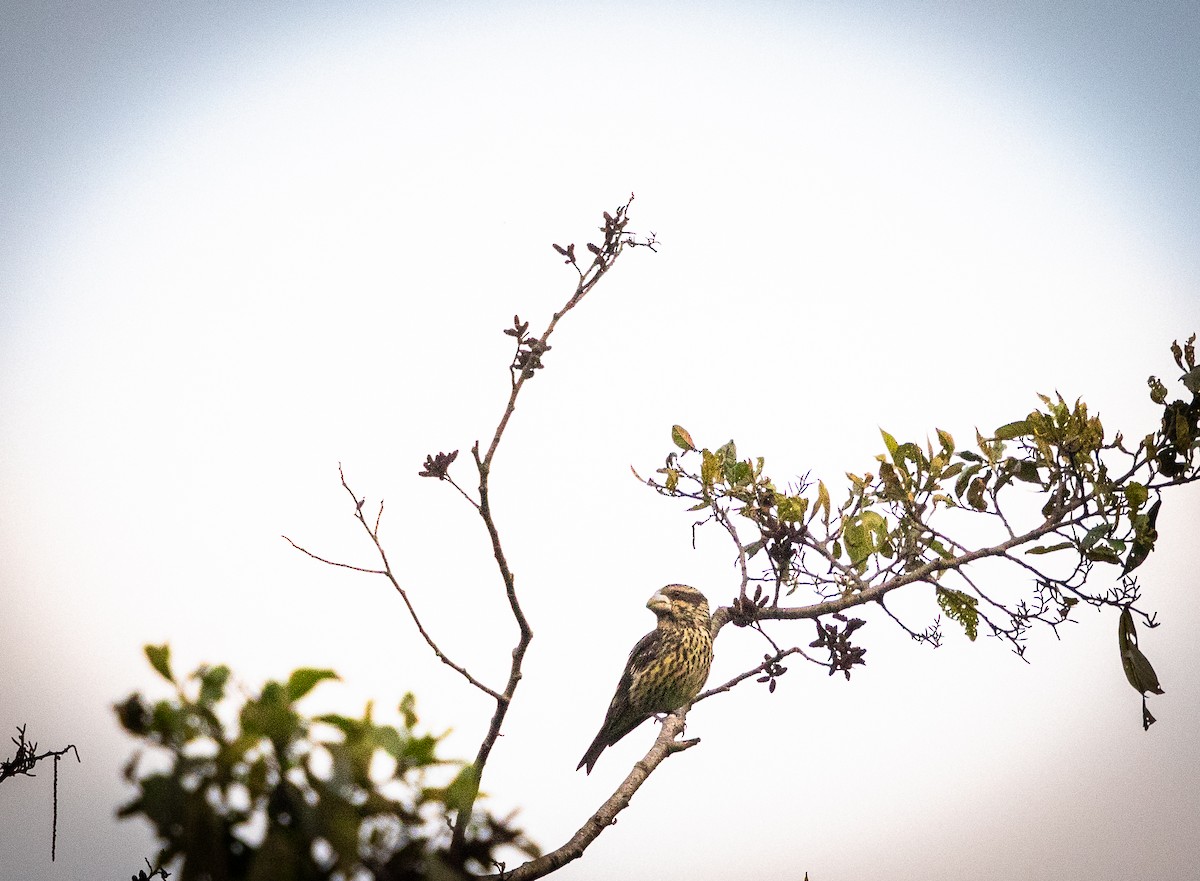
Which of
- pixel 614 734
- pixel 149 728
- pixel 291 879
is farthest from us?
pixel 614 734

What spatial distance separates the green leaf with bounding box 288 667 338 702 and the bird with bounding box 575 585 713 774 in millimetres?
3859

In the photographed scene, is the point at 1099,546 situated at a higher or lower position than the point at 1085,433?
lower

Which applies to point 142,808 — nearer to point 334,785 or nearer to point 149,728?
point 149,728

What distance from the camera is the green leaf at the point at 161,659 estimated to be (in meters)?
1.50

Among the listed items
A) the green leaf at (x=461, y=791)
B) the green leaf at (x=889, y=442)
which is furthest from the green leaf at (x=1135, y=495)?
the green leaf at (x=461, y=791)

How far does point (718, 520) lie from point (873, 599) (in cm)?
74

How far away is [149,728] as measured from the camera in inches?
58.1

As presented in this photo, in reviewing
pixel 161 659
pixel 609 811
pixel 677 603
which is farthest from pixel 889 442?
pixel 161 659

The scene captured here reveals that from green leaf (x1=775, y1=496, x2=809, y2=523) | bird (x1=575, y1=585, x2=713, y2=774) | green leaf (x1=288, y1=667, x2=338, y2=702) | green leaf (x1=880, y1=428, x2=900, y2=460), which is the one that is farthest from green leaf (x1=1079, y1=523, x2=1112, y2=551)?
green leaf (x1=288, y1=667, x2=338, y2=702)

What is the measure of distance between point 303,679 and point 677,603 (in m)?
4.26

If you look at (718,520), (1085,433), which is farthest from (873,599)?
(1085,433)

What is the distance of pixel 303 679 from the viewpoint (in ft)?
5.04

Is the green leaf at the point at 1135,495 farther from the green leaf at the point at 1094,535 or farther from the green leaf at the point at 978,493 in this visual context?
the green leaf at the point at 978,493

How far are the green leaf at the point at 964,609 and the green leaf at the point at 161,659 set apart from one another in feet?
10.3
